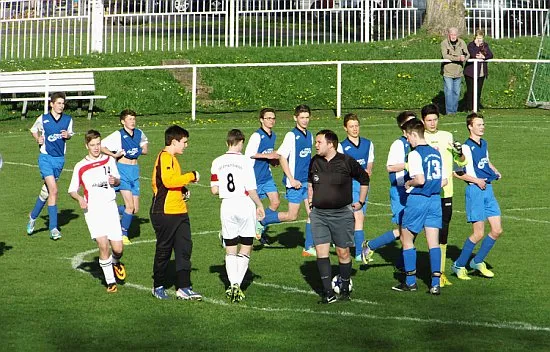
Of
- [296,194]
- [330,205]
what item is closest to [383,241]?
[296,194]

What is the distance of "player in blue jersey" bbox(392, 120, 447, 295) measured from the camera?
48.7 ft

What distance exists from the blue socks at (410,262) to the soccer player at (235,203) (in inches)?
72.5

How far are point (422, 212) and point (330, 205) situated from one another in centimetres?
114

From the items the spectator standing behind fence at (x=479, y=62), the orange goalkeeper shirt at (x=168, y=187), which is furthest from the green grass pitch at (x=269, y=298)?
the spectator standing behind fence at (x=479, y=62)

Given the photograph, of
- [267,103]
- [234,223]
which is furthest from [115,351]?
[267,103]

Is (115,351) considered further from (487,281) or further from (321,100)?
(321,100)

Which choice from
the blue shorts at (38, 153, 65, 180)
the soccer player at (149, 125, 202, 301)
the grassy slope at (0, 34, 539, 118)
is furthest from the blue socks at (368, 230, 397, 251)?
the grassy slope at (0, 34, 539, 118)

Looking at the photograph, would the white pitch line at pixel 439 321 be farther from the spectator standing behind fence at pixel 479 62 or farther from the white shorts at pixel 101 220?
the spectator standing behind fence at pixel 479 62

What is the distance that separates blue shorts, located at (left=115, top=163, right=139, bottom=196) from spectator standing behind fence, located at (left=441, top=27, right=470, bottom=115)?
576 inches

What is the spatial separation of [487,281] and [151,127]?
16.6 metres

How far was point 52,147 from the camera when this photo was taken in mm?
19688

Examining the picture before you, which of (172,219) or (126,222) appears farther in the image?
(126,222)

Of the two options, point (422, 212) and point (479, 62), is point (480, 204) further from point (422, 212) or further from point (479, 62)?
point (479, 62)

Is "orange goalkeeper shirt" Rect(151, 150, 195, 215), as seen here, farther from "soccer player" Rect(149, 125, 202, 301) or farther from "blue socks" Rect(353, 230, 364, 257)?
"blue socks" Rect(353, 230, 364, 257)
